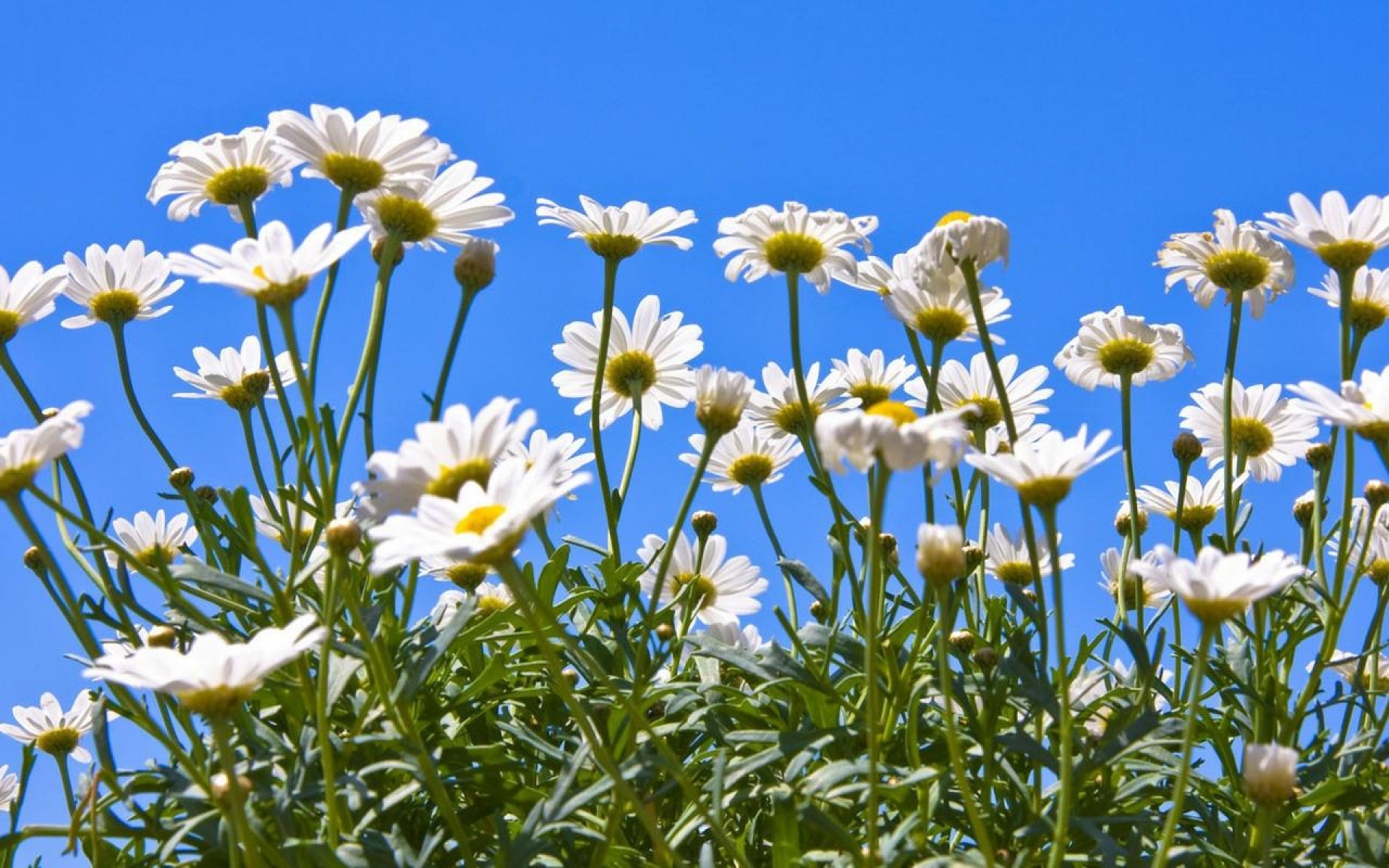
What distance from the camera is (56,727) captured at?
113 inches

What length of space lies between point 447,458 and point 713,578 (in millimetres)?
1301

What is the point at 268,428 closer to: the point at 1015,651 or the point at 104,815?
the point at 104,815

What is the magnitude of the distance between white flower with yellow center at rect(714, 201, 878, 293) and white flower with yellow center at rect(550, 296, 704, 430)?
1.16 feet

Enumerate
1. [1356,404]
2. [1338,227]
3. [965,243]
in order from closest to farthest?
[1356,404], [965,243], [1338,227]

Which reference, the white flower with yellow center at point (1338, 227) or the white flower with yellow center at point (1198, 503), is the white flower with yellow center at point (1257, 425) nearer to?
the white flower with yellow center at point (1198, 503)

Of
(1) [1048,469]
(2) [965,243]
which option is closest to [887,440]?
(1) [1048,469]

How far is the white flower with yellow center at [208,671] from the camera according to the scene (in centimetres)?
147

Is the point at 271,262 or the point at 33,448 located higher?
the point at 271,262

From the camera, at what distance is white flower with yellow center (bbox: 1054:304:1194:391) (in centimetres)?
258

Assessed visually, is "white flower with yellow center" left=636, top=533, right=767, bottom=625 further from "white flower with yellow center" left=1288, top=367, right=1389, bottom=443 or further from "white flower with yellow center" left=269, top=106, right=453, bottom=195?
"white flower with yellow center" left=1288, top=367, right=1389, bottom=443

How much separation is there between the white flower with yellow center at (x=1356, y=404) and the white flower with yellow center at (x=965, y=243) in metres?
0.45

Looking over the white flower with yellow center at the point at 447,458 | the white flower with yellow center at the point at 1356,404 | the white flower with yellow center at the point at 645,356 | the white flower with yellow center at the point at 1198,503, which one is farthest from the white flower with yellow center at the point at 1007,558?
the white flower with yellow center at the point at 447,458

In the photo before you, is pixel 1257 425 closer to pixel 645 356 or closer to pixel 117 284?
pixel 645 356

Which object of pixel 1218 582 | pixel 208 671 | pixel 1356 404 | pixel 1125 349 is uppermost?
pixel 1125 349
